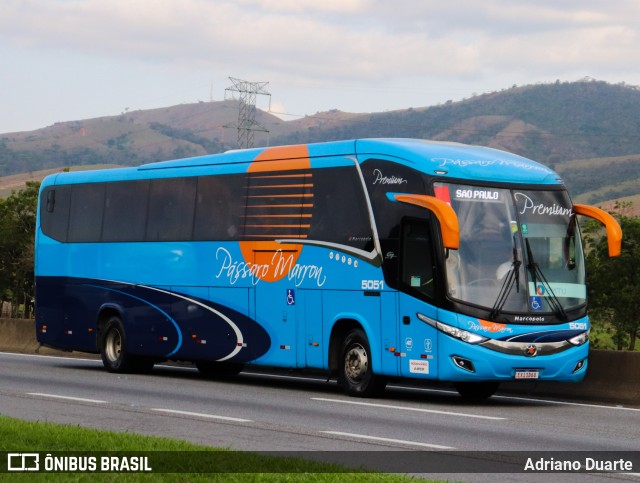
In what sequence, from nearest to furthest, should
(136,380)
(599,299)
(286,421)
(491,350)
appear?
(286,421), (491,350), (136,380), (599,299)

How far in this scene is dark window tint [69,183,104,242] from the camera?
25.3 m

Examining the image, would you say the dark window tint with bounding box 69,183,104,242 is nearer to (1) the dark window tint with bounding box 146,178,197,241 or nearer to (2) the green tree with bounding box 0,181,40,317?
(1) the dark window tint with bounding box 146,178,197,241

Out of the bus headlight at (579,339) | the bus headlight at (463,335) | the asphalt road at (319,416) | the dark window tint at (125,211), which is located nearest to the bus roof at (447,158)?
the bus headlight at (463,335)

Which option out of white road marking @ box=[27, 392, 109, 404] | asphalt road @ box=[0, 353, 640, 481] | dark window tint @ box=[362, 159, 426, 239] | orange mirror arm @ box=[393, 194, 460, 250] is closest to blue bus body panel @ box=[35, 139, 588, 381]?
dark window tint @ box=[362, 159, 426, 239]

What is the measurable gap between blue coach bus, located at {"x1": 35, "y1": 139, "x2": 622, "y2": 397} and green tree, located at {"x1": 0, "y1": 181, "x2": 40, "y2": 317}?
28731mm

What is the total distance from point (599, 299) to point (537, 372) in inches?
1176

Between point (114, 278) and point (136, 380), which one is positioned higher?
point (114, 278)

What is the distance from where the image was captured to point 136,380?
22797mm

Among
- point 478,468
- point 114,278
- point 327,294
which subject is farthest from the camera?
point 114,278

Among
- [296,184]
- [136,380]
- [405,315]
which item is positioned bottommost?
[136,380]

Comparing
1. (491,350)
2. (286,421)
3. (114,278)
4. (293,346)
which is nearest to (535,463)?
(286,421)

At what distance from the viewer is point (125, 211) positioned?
2458cm

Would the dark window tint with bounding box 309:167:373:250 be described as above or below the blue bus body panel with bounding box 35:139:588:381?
above

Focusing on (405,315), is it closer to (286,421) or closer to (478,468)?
(286,421)
